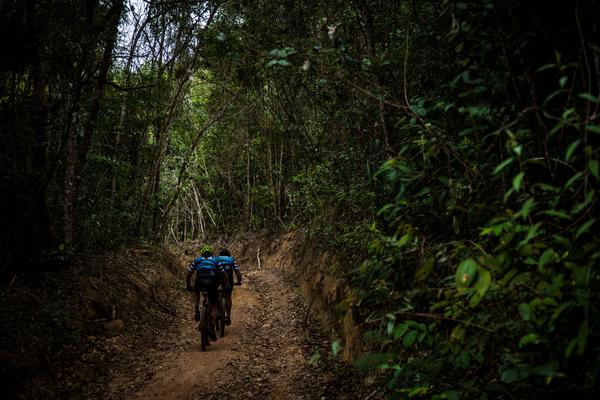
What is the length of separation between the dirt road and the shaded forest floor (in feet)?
0.06

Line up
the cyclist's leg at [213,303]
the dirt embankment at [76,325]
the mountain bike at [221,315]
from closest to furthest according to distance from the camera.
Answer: the dirt embankment at [76,325] → the cyclist's leg at [213,303] → the mountain bike at [221,315]

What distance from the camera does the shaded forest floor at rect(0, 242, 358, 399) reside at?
563cm

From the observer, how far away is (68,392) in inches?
220

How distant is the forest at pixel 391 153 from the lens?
6.82 feet

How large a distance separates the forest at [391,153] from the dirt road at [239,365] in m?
1.44

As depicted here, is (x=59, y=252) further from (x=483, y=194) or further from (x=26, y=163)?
(x=483, y=194)

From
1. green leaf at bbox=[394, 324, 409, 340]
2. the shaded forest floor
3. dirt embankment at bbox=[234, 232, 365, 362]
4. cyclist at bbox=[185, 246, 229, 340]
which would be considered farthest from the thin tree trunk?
green leaf at bbox=[394, 324, 409, 340]

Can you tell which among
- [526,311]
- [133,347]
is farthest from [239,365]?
[526,311]

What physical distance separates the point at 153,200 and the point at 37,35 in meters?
8.03

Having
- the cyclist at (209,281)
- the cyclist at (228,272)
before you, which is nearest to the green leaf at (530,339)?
the cyclist at (209,281)

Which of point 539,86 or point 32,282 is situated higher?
point 539,86

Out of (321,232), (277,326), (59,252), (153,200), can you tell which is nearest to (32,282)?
(59,252)

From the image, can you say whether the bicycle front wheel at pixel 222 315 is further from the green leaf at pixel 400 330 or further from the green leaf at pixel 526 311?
the green leaf at pixel 526 311

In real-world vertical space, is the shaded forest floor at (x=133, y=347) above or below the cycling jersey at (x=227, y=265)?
below
